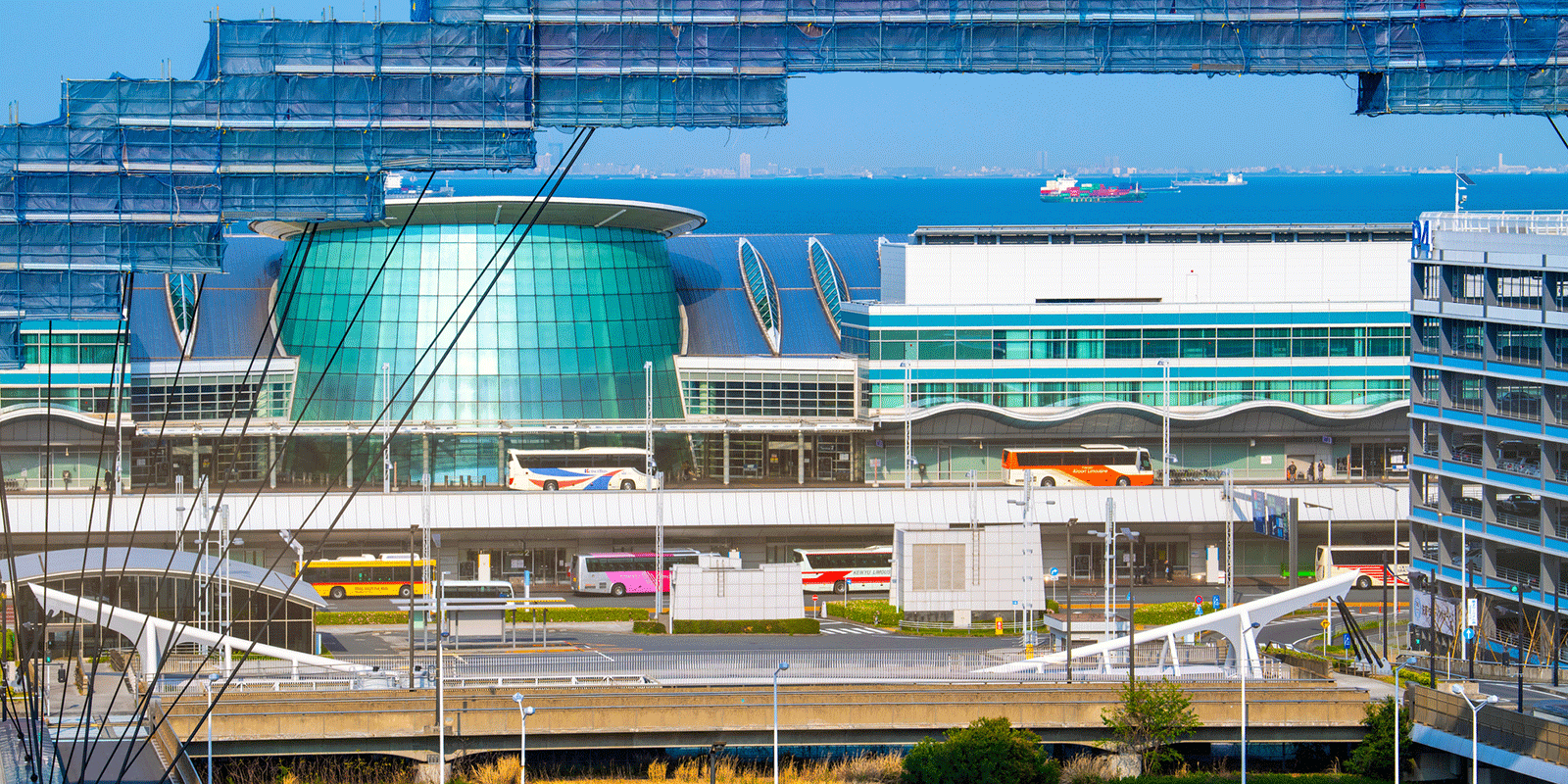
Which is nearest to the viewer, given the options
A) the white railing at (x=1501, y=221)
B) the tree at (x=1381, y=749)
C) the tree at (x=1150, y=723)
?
the tree at (x=1150, y=723)

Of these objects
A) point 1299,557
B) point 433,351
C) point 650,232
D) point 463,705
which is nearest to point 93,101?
point 463,705

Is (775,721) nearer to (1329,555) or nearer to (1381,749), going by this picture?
(1381,749)

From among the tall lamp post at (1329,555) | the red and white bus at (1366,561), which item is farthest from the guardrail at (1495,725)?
the red and white bus at (1366,561)

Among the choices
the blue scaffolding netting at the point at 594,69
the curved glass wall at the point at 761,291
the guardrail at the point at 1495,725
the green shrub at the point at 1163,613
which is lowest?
the green shrub at the point at 1163,613

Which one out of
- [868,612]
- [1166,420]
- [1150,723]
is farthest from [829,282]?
[1150,723]

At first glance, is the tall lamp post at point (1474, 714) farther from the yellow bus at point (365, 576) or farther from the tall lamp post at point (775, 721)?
the yellow bus at point (365, 576)

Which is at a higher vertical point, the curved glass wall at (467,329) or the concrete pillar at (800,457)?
the curved glass wall at (467,329)

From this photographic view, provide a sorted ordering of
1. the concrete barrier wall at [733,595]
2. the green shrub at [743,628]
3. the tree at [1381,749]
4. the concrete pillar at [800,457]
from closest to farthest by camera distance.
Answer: the tree at [1381,749] < the green shrub at [743,628] < the concrete barrier wall at [733,595] < the concrete pillar at [800,457]
